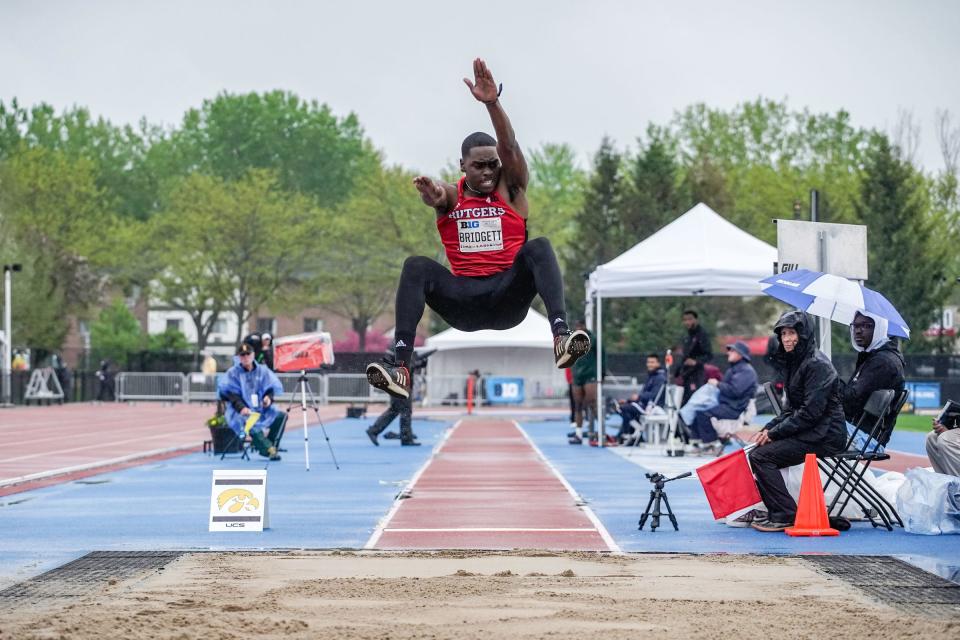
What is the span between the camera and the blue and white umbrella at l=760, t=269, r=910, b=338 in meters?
11.2

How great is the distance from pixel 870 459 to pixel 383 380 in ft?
16.5

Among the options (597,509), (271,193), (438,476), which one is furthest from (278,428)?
(271,193)

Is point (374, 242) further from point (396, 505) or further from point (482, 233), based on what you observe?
point (482, 233)

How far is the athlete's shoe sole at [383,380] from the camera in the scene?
26.6 feet

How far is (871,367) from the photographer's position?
11719 millimetres

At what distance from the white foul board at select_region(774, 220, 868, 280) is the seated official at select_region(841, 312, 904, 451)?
2.32 feet

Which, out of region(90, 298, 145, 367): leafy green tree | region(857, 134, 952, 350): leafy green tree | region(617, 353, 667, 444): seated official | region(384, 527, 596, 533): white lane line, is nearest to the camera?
region(384, 527, 596, 533): white lane line

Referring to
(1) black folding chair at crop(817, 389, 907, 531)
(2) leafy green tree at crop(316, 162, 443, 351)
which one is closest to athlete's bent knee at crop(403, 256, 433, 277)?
(1) black folding chair at crop(817, 389, 907, 531)

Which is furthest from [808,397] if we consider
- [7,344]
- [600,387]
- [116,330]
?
[116,330]

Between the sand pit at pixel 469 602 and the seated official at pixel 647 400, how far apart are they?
13.0m

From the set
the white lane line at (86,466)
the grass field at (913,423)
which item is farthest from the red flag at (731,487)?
the grass field at (913,423)

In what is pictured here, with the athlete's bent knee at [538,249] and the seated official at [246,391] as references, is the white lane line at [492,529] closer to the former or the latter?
the athlete's bent knee at [538,249]

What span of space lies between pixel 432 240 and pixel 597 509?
4698cm

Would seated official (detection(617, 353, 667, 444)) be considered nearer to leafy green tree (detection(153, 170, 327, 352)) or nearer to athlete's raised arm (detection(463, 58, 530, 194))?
athlete's raised arm (detection(463, 58, 530, 194))
